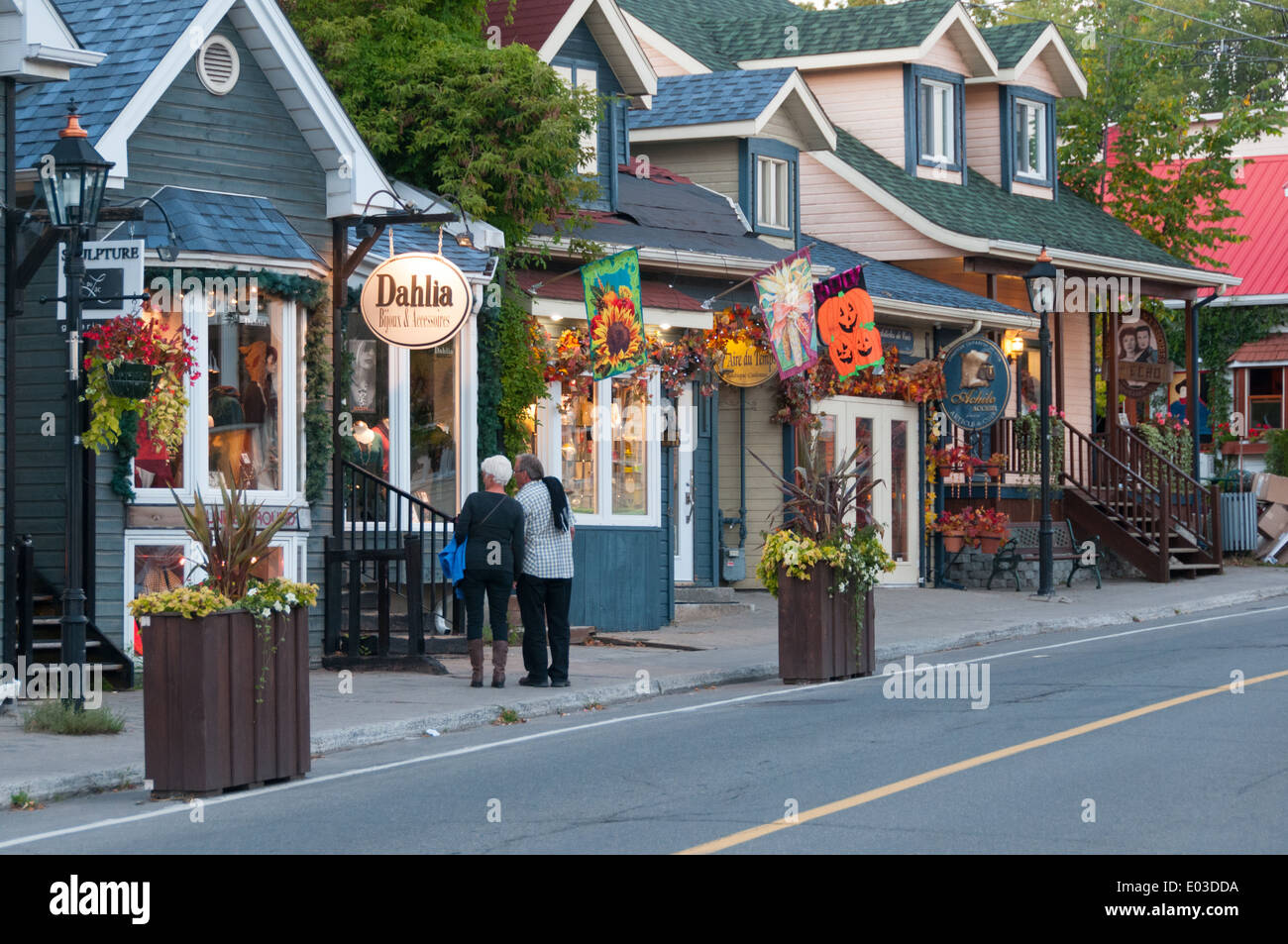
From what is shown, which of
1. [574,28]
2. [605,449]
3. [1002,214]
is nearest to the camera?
[605,449]

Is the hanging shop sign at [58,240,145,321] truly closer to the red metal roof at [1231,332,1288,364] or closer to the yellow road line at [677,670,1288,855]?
the yellow road line at [677,670,1288,855]

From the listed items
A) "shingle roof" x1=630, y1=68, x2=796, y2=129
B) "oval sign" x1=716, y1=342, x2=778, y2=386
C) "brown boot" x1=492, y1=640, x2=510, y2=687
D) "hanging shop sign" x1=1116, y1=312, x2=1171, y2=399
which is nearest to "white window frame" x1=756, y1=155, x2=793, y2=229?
"shingle roof" x1=630, y1=68, x2=796, y2=129

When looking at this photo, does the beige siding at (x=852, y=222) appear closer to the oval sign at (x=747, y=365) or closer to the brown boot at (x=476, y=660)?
the oval sign at (x=747, y=365)

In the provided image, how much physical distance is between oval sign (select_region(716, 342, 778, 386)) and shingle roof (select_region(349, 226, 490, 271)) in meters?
5.13

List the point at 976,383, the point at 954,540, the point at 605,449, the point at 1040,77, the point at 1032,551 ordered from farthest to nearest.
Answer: the point at 1040,77 → the point at 954,540 → the point at 1032,551 → the point at 976,383 → the point at 605,449

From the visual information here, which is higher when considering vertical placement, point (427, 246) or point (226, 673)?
point (427, 246)

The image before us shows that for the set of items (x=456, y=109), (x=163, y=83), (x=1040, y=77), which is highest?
(x=1040, y=77)

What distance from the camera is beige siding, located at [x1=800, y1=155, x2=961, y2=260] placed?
27844mm

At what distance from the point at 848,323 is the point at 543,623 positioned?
29.6ft

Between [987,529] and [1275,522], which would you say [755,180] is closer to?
[987,529]

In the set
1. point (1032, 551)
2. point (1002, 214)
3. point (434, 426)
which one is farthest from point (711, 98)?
point (434, 426)

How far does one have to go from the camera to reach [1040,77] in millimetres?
31828

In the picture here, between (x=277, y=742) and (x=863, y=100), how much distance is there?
21587 millimetres

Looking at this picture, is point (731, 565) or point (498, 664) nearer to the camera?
point (498, 664)
